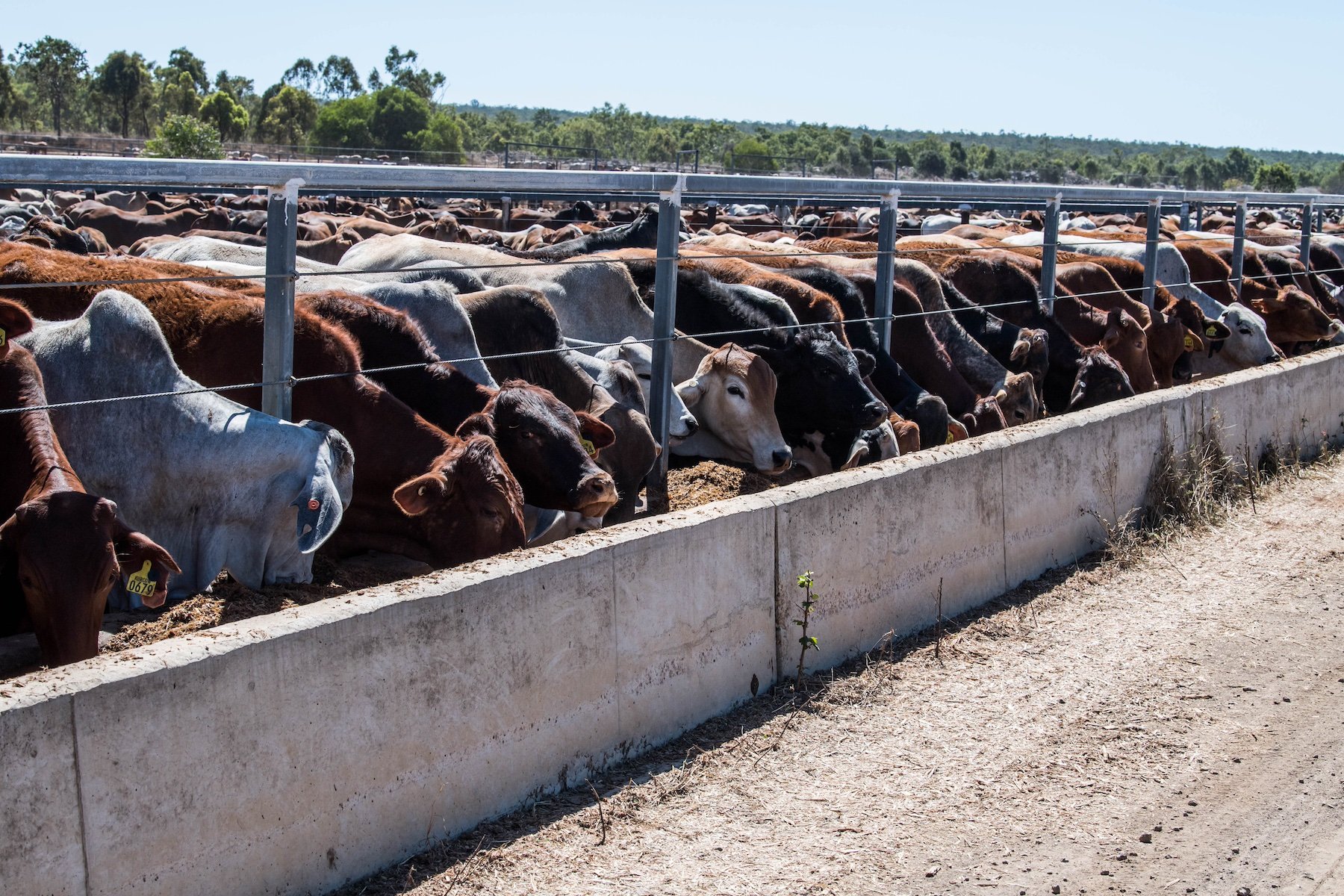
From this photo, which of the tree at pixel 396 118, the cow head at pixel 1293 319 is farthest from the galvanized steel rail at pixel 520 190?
the tree at pixel 396 118

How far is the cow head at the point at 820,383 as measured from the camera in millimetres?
8977

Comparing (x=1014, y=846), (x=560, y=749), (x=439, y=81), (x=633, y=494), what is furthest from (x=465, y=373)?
(x=439, y=81)

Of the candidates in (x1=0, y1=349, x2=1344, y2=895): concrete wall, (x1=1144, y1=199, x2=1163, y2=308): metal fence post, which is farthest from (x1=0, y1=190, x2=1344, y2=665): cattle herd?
(x1=0, y1=349, x2=1344, y2=895): concrete wall

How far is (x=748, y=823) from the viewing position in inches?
179

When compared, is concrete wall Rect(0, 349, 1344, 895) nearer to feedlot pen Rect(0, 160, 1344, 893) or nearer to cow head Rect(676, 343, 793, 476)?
feedlot pen Rect(0, 160, 1344, 893)

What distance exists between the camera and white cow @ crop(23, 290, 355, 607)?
5.56 meters

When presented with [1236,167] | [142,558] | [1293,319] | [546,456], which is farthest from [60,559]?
[1236,167]

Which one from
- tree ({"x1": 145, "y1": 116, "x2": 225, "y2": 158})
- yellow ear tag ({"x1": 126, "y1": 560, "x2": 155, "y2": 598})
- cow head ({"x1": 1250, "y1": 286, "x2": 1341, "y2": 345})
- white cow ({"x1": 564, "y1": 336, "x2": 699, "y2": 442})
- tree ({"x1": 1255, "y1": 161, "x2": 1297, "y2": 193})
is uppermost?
tree ({"x1": 1255, "y1": 161, "x2": 1297, "y2": 193})

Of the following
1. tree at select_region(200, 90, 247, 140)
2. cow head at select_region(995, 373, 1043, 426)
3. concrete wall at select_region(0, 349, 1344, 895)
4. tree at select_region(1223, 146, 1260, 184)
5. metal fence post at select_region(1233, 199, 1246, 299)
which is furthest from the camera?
tree at select_region(1223, 146, 1260, 184)

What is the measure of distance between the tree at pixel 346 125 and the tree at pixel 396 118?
64cm

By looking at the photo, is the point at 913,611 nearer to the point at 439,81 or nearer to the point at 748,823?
the point at 748,823

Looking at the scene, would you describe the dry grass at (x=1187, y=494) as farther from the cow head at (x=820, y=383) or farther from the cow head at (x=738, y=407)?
the cow head at (x=738, y=407)

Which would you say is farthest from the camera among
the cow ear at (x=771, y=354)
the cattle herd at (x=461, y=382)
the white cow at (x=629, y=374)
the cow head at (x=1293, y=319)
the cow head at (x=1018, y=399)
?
the cow head at (x=1293, y=319)

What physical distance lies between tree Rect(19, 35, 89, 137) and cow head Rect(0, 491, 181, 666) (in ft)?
342
